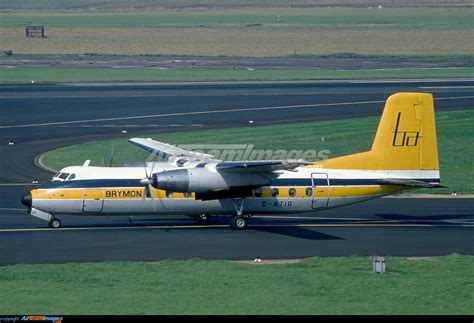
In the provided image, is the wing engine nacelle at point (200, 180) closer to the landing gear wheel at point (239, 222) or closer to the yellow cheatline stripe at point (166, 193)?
the yellow cheatline stripe at point (166, 193)

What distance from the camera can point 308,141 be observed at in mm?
65500

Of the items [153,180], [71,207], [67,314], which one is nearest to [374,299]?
[67,314]

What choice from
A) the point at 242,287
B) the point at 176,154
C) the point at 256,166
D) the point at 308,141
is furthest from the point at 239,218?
the point at 308,141

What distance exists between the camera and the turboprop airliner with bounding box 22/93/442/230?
40969 mm

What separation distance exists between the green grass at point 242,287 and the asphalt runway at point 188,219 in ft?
7.95

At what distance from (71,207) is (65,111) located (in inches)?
1555

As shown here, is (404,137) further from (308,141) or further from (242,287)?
(308,141)

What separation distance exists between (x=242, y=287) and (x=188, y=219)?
48.2ft

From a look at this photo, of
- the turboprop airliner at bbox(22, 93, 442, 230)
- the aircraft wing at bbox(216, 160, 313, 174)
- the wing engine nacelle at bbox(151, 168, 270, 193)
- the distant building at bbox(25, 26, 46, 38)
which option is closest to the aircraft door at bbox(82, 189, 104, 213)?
the turboprop airliner at bbox(22, 93, 442, 230)

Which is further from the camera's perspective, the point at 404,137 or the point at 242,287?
the point at 404,137

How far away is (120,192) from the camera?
41.0 metres

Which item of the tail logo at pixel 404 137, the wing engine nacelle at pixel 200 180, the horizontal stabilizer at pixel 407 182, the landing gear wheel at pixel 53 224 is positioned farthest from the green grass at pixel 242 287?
the landing gear wheel at pixel 53 224

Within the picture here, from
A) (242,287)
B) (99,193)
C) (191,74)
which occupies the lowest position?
(242,287)

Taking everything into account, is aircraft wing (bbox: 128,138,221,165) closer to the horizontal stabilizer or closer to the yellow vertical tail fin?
the yellow vertical tail fin
